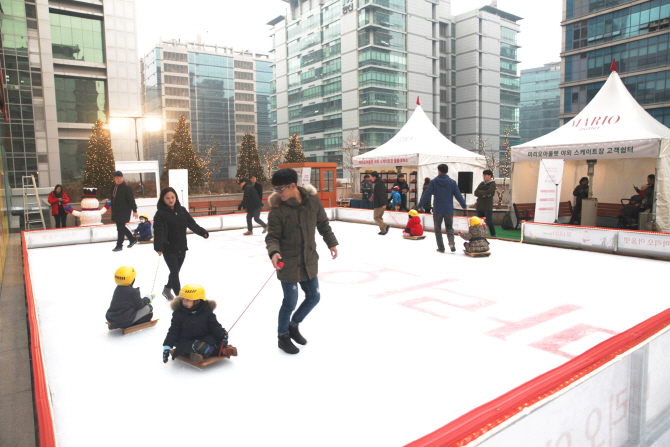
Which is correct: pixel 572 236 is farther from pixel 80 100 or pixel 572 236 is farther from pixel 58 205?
pixel 80 100

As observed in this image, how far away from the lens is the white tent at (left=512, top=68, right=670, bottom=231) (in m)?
10.8

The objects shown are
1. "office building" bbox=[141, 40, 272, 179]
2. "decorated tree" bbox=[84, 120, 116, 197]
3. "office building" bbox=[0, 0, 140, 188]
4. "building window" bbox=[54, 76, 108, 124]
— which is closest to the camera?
"decorated tree" bbox=[84, 120, 116, 197]

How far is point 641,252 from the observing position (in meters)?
8.82

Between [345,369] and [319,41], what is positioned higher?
[319,41]

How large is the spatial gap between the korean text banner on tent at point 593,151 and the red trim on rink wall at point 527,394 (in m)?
10.3

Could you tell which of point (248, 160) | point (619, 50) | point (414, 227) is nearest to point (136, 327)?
point (414, 227)

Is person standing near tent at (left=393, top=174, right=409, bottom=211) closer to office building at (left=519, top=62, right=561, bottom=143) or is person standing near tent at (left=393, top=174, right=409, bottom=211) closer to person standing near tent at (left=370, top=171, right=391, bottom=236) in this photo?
person standing near tent at (left=370, top=171, right=391, bottom=236)

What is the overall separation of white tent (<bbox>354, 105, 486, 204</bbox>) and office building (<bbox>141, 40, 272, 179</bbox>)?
244ft

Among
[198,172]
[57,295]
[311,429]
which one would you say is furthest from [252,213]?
[198,172]

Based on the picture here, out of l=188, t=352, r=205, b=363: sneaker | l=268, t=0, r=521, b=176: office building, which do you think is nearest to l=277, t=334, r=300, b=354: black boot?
l=188, t=352, r=205, b=363: sneaker

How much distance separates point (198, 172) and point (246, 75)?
7522 cm

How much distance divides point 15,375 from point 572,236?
10.2 m

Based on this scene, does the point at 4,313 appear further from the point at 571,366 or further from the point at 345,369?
the point at 571,366

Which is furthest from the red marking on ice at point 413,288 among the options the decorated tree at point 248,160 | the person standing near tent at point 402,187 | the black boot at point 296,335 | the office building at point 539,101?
the office building at point 539,101
